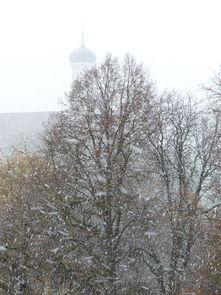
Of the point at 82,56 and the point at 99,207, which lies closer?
the point at 99,207

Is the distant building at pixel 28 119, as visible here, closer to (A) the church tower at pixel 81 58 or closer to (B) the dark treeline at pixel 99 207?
(A) the church tower at pixel 81 58

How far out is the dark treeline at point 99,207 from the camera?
15.6 meters

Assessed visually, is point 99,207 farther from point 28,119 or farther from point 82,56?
point 82,56

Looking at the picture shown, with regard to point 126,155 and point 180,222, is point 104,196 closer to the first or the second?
point 126,155

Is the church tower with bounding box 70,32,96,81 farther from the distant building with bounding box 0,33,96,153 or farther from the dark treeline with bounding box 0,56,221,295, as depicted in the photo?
the dark treeline with bounding box 0,56,221,295

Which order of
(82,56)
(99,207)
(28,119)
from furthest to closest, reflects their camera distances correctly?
(82,56) → (28,119) → (99,207)

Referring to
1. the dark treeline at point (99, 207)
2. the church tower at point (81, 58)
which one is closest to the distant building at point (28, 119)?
the church tower at point (81, 58)

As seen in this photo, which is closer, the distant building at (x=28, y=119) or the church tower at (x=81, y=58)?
the distant building at (x=28, y=119)

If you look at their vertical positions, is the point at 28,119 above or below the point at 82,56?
below

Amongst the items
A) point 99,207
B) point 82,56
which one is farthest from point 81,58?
point 99,207

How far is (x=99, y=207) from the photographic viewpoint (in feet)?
52.9

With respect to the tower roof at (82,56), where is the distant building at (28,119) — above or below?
below

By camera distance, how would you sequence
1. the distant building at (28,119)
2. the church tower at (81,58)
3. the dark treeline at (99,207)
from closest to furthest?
the dark treeline at (99,207)
the distant building at (28,119)
the church tower at (81,58)

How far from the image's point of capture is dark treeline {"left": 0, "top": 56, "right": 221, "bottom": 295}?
1562cm
